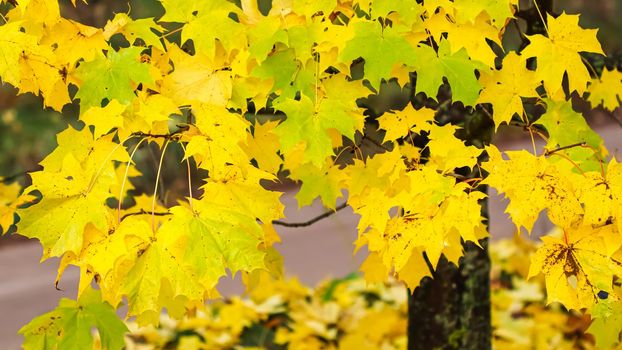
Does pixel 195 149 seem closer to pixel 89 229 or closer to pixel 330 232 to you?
pixel 89 229

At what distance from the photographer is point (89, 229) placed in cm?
151

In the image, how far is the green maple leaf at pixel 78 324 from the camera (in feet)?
5.89

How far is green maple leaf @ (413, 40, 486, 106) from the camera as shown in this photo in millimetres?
1648

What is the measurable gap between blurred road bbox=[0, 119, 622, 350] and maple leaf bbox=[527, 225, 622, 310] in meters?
3.95

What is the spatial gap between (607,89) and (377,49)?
3.49ft

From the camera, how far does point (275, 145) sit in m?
1.80

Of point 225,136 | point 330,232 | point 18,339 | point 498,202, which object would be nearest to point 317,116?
point 225,136

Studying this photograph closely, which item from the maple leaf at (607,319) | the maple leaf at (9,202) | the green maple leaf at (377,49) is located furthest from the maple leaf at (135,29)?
the maple leaf at (607,319)

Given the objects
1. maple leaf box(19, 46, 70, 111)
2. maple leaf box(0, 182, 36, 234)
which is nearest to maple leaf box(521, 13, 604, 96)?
maple leaf box(19, 46, 70, 111)

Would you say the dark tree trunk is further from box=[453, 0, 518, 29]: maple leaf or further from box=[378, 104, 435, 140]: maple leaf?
box=[453, 0, 518, 29]: maple leaf

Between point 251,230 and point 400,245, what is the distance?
292 mm

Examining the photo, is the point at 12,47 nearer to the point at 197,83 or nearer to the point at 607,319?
the point at 197,83

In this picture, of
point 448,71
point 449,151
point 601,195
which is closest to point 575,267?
point 601,195

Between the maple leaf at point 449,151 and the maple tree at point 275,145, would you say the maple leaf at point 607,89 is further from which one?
the maple leaf at point 449,151
